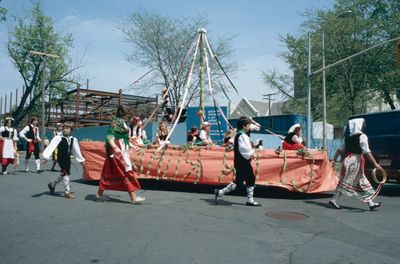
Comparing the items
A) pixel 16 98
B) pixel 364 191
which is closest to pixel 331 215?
pixel 364 191

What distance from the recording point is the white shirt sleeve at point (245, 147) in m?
6.82

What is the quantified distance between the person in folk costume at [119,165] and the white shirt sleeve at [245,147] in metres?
2.09

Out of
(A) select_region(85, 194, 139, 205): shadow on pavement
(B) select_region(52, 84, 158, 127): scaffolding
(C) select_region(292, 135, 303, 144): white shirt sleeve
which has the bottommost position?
(A) select_region(85, 194, 139, 205): shadow on pavement

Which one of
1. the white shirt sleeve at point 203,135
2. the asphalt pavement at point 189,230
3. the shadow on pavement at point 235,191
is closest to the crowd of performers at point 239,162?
the asphalt pavement at point 189,230

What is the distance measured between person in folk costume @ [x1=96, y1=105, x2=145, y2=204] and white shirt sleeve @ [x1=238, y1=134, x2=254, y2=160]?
209cm

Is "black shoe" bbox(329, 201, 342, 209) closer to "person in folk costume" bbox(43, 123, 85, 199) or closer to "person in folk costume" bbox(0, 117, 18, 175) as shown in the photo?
"person in folk costume" bbox(43, 123, 85, 199)

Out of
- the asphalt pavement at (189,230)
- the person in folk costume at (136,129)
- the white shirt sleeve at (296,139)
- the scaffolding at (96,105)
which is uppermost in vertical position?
the scaffolding at (96,105)

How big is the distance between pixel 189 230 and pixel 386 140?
244 inches

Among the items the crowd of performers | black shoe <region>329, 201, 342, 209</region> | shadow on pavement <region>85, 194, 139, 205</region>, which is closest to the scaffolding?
shadow on pavement <region>85, 194, 139, 205</region>

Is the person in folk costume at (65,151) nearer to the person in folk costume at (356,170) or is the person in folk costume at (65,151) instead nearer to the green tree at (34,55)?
the person in folk costume at (356,170)

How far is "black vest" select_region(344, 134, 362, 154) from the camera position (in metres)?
6.73

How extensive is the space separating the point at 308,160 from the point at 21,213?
5.66m

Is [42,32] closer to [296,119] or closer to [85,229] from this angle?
[296,119]

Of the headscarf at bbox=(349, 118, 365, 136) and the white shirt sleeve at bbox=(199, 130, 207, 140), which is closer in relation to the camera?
the headscarf at bbox=(349, 118, 365, 136)
